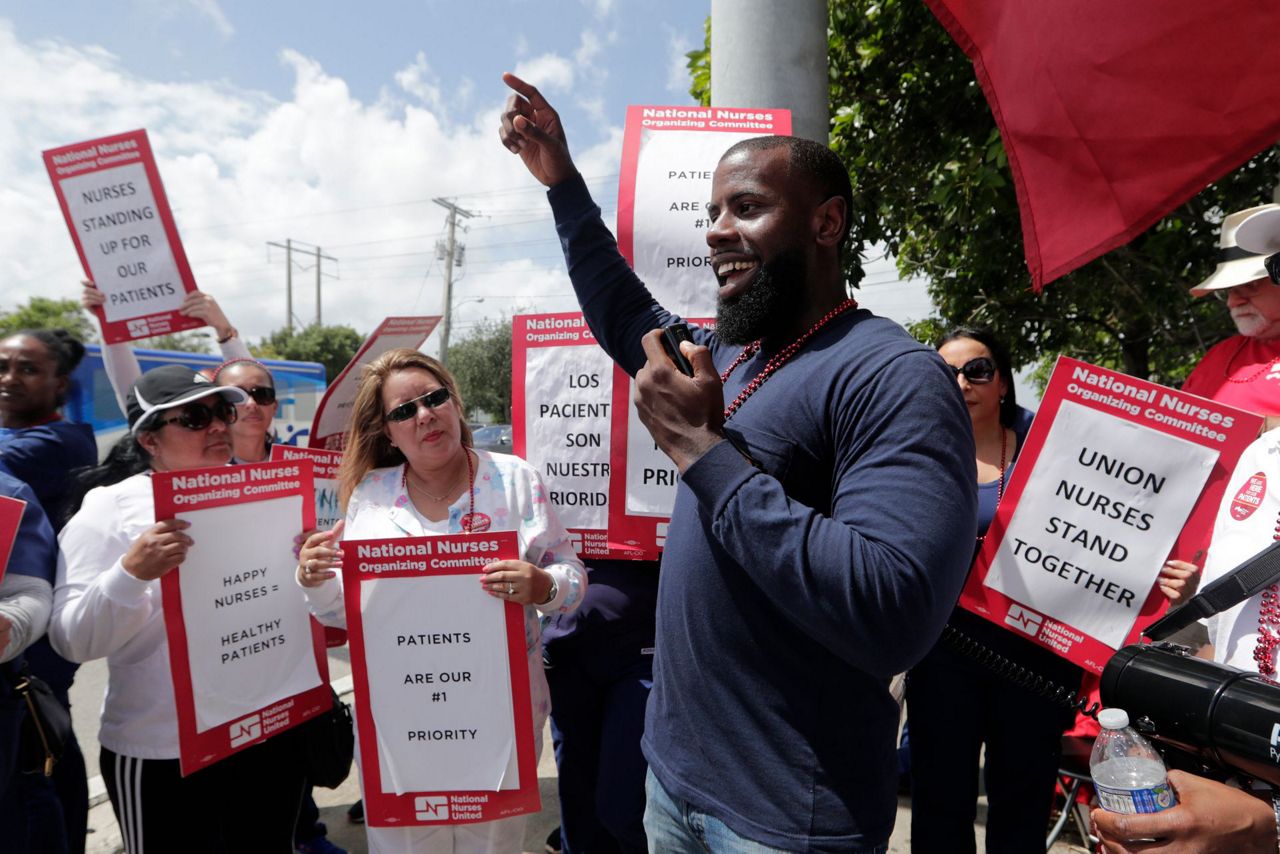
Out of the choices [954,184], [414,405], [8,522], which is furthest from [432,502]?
[954,184]

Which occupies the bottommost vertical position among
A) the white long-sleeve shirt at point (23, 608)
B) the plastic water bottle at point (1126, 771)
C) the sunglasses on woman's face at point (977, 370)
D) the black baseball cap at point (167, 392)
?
the white long-sleeve shirt at point (23, 608)

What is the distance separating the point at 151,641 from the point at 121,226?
211cm

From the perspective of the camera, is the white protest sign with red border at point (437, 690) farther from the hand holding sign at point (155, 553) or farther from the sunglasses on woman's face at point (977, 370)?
the sunglasses on woman's face at point (977, 370)

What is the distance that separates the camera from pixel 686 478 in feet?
4.36

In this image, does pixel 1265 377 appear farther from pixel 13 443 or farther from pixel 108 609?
pixel 13 443

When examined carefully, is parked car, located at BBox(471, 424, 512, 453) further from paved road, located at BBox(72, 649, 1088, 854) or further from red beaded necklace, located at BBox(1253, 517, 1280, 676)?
red beaded necklace, located at BBox(1253, 517, 1280, 676)

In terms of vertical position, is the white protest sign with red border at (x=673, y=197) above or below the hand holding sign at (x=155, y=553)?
above

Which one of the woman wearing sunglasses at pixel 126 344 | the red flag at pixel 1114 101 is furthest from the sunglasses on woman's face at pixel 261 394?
the red flag at pixel 1114 101

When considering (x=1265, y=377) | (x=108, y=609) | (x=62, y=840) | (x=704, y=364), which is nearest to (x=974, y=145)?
(x=1265, y=377)

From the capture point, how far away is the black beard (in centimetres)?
159

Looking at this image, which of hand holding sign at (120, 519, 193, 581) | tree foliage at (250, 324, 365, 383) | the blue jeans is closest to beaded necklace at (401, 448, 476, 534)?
hand holding sign at (120, 519, 193, 581)

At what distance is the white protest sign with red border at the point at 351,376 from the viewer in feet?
11.0

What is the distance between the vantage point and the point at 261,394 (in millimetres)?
3475

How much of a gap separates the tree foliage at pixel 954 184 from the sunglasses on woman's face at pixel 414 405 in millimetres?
3149
